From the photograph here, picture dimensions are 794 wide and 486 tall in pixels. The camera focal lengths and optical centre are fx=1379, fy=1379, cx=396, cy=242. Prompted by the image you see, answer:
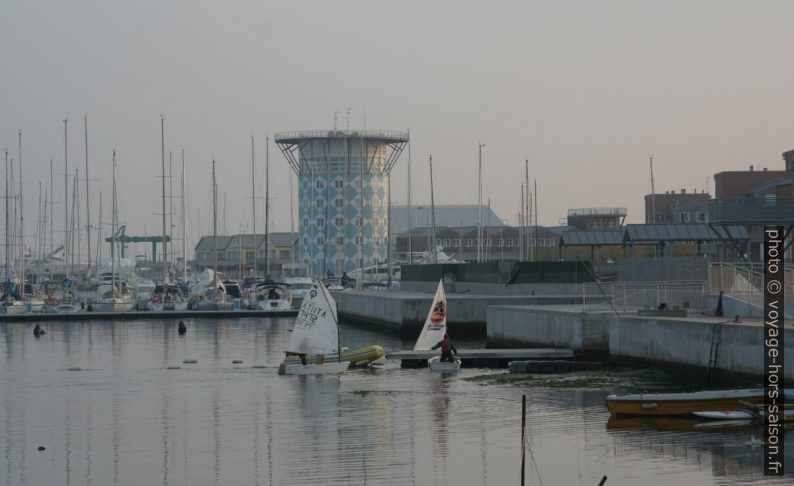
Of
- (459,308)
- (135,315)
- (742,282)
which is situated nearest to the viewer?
(742,282)

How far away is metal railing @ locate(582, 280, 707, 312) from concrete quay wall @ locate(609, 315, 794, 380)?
6.80 feet

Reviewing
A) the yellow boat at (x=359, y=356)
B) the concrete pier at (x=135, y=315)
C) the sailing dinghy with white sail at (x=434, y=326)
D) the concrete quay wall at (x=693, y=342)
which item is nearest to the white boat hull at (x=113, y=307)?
the concrete pier at (x=135, y=315)

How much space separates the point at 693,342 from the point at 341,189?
108 meters

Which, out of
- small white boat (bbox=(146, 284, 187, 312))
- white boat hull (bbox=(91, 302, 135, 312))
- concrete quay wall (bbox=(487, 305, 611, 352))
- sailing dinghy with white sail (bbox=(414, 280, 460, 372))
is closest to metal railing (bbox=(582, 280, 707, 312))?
concrete quay wall (bbox=(487, 305, 611, 352))

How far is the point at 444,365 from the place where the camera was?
4762 cm

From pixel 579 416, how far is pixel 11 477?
13.8m

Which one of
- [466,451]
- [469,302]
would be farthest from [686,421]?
[469,302]

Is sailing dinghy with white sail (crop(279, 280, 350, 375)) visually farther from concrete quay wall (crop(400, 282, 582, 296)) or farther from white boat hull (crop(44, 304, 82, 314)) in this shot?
white boat hull (crop(44, 304, 82, 314))

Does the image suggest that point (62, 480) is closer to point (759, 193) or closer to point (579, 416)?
point (579, 416)

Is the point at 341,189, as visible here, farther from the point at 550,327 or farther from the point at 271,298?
the point at 550,327

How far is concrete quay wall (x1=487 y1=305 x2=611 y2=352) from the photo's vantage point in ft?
162

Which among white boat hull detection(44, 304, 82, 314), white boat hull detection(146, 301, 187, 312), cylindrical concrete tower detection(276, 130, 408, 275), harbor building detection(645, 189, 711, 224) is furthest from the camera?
cylindrical concrete tower detection(276, 130, 408, 275)

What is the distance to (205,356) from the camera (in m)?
60.5

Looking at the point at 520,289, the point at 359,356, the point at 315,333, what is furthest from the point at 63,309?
the point at 359,356
